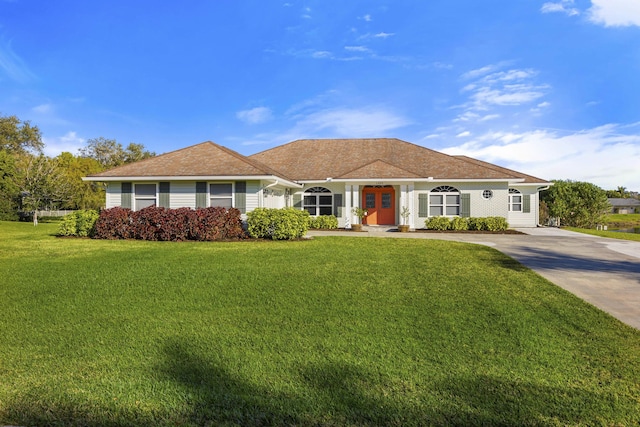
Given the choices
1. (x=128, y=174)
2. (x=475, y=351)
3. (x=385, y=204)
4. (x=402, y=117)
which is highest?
(x=402, y=117)

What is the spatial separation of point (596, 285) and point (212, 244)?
10302 mm

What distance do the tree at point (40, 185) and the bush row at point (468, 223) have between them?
2747 cm

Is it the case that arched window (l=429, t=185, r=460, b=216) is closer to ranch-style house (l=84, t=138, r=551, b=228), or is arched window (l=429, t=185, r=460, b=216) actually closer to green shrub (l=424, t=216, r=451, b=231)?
ranch-style house (l=84, t=138, r=551, b=228)

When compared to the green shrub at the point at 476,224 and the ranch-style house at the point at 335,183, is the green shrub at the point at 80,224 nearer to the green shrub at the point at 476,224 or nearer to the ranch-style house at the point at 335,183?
the ranch-style house at the point at 335,183

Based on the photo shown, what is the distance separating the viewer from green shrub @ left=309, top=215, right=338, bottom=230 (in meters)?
18.9

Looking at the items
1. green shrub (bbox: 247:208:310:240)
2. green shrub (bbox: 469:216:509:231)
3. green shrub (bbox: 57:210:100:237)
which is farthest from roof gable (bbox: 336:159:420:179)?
green shrub (bbox: 57:210:100:237)

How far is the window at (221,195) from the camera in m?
15.3

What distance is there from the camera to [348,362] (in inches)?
136

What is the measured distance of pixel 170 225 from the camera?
1273 centimetres

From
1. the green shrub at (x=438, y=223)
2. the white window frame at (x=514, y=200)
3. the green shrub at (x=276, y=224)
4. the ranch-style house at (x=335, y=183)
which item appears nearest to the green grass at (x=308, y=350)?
the green shrub at (x=276, y=224)

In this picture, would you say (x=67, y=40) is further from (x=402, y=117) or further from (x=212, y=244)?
(x=402, y=117)

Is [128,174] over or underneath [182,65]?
underneath

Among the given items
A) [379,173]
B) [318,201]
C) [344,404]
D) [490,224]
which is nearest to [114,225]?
[318,201]

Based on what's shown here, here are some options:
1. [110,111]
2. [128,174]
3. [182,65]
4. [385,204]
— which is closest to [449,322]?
[128,174]
